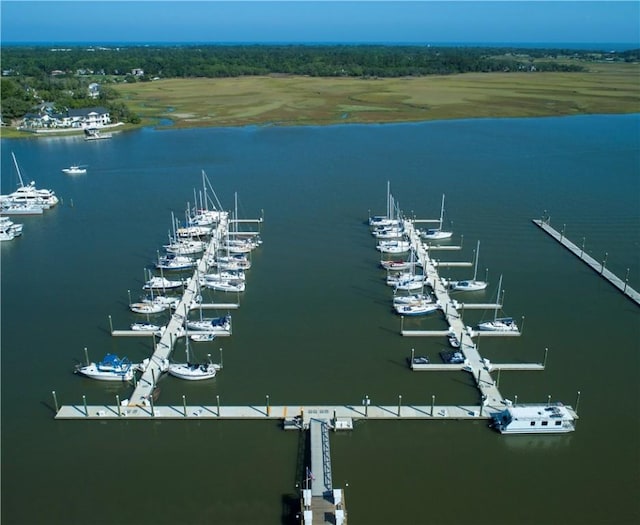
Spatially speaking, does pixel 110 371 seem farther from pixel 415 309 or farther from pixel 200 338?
pixel 415 309

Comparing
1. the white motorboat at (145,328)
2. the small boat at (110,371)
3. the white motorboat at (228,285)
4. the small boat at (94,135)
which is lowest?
the small boat at (110,371)

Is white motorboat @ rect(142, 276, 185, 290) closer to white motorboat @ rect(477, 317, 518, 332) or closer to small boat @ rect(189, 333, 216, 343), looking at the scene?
small boat @ rect(189, 333, 216, 343)

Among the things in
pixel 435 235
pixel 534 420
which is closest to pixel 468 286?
pixel 435 235

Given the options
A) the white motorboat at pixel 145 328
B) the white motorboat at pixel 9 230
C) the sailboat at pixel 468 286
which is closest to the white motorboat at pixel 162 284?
the white motorboat at pixel 145 328

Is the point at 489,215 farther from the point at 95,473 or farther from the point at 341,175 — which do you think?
the point at 95,473

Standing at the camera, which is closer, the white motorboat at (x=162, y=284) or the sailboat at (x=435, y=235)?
the white motorboat at (x=162, y=284)

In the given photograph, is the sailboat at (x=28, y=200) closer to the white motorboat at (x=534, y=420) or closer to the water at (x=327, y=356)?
the water at (x=327, y=356)

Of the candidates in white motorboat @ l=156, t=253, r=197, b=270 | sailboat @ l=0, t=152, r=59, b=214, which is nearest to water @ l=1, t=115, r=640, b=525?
sailboat @ l=0, t=152, r=59, b=214

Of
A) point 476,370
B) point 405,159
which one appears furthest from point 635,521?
point 405,159
